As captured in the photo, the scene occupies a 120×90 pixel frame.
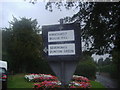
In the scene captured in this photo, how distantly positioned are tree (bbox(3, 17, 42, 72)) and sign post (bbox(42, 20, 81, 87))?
69.1 ft

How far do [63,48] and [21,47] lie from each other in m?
23.5

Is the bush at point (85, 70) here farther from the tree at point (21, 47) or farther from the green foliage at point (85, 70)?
the tree at point (21, 47)

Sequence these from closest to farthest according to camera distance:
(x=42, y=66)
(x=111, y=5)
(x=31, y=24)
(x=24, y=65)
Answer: (x=111, y=5), (x=42, y=66), (x=24, y=65), (x=31, y=24)

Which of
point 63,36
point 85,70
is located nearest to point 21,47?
point 85,70

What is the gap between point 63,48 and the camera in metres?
4.14

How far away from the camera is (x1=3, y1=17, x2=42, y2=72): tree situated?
87.1 ft

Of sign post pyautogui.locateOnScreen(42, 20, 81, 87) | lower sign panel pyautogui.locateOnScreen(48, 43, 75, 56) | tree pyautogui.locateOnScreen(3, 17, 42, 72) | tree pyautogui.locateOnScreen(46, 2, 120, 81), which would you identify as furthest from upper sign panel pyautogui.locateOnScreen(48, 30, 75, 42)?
tree pyautogui.locateOnScreen(3, 17, 42, 72)

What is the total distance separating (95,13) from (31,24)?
20899 millimetres

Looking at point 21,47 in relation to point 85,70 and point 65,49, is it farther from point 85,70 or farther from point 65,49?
point 65,49

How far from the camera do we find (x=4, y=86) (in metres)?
11.5

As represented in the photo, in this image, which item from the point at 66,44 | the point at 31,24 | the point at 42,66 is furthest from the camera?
the point at 31,24

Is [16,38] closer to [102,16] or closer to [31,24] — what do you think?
[31,24]

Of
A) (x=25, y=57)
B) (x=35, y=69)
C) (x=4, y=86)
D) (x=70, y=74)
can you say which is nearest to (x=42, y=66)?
(x=35, y=69)

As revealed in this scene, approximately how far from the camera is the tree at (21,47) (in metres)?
26.5
